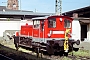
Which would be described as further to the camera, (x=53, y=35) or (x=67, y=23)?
(x=67, y=23)

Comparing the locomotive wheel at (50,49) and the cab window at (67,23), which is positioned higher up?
the cab window at (67,23)

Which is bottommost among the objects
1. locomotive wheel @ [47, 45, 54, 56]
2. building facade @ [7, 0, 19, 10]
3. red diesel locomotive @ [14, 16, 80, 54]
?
locomotive wheel @ [47, 45, 54, 56]

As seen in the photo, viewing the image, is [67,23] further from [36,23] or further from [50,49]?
[50,49]

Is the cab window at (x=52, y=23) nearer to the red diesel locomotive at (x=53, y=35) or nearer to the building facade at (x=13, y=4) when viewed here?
the red diesel locomotive at (x=53, y=35)

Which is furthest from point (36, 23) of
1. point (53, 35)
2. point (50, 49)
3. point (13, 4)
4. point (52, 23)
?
point (13, 4)

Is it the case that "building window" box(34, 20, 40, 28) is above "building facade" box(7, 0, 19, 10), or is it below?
below

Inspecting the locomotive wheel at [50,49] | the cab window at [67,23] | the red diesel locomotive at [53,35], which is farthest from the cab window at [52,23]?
the locomotive wheel at [50,49]

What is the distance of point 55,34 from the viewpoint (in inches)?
608

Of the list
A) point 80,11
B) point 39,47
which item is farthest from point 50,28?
point 80,11

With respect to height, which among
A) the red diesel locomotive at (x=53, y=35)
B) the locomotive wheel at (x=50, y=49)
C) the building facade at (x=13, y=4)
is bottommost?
the locomotive wheel at (x=50, y=49)

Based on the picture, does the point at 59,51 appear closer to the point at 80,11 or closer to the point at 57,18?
the point at 57,18

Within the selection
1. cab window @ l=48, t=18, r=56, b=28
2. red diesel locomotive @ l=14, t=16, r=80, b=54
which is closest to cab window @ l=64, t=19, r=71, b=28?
red diesel locomotive @ l=14, t=16, r=80, b=54

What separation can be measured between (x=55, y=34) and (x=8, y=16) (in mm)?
39051

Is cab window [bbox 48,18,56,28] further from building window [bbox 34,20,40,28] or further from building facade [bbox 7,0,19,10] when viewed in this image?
building facade [bbox 7,0,19,10]
